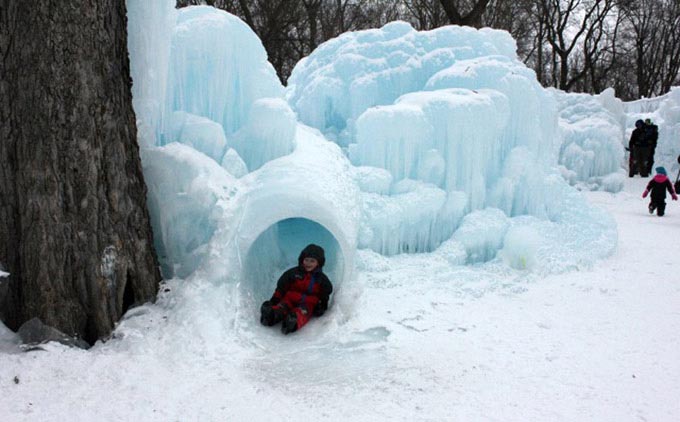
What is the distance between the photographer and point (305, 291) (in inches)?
161

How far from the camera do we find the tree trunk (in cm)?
302

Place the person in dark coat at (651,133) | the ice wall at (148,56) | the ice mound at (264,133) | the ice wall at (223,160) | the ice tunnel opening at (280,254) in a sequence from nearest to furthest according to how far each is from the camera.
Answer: the ice wall at (148,56)
the ice wall at (223,160)
the ice tunnel opening at (280,254)
the ice mound at (264,133)
the person in dark coat at (651,133)

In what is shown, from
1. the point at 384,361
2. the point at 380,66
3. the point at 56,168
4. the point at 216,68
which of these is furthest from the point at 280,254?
the point at 380,66

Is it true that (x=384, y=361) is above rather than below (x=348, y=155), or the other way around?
below

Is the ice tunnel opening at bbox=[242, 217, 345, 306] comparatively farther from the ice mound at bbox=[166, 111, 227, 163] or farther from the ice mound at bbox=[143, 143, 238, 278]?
the ice mound at bbox=[166, 111, 227, 163]

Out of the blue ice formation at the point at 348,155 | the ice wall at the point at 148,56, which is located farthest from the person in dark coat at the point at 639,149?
the ice wall at the point at 148,56

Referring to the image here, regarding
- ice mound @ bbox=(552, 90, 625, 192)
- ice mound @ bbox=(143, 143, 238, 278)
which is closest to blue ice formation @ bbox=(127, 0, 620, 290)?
ice mound @ bbox=(143, 143, 238, 278)

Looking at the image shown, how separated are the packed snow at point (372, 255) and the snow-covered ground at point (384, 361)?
2 centimetres

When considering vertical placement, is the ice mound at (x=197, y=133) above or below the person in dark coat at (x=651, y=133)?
below

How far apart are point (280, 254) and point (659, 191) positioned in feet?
24.3

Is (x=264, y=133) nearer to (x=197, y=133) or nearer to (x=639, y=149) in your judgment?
(x=197, y=133)

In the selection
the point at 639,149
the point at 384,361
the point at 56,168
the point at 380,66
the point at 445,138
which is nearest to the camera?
the point at 56,168

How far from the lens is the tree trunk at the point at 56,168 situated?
119 inches

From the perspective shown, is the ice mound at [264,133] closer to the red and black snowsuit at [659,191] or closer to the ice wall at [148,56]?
the ice wall at [148,56]
